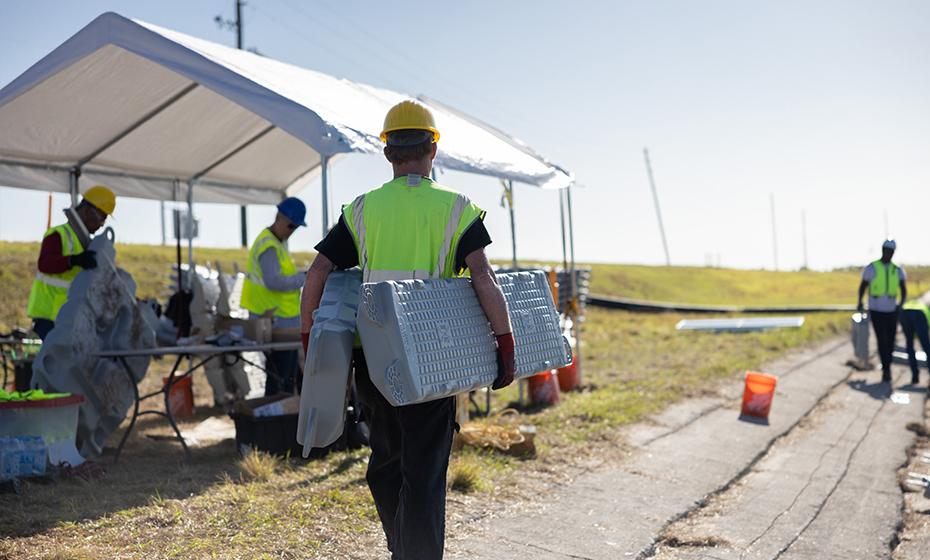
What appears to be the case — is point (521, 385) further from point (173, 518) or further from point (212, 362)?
point (173, 518)

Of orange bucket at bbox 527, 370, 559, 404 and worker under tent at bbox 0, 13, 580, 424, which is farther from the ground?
worker under tent at bbox 0, 13, 580, 424

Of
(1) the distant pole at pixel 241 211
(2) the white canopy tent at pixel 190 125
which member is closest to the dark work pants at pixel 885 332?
(2) the white canopy tent at pixel 190 125

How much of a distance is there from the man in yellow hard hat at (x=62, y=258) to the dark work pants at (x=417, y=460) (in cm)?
405

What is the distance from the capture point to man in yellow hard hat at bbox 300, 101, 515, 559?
3723mm

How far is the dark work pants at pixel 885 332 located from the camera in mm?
13250

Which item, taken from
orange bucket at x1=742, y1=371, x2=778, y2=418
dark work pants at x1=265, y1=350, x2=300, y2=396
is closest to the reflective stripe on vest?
orange bucket at x1=742, y1=371, x2=778, y2=418

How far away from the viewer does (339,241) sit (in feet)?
12.8

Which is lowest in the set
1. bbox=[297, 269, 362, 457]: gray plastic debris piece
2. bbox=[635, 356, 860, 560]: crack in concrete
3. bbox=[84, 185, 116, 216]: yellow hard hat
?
bbox=[635, 356, 860, 560]: crack in concrete

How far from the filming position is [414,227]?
3.74m

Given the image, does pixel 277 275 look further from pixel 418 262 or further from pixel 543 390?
pixel 418 262

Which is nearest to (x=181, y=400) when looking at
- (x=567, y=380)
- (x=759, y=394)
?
(x=567, y=380)

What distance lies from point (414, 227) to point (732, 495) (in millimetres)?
4093

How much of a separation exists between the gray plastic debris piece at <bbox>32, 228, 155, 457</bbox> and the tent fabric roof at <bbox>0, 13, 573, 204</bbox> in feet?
4.59

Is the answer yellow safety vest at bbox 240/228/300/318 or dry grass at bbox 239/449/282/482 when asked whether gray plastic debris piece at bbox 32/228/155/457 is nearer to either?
yellow safety vest at bbox 240/228/300/318
